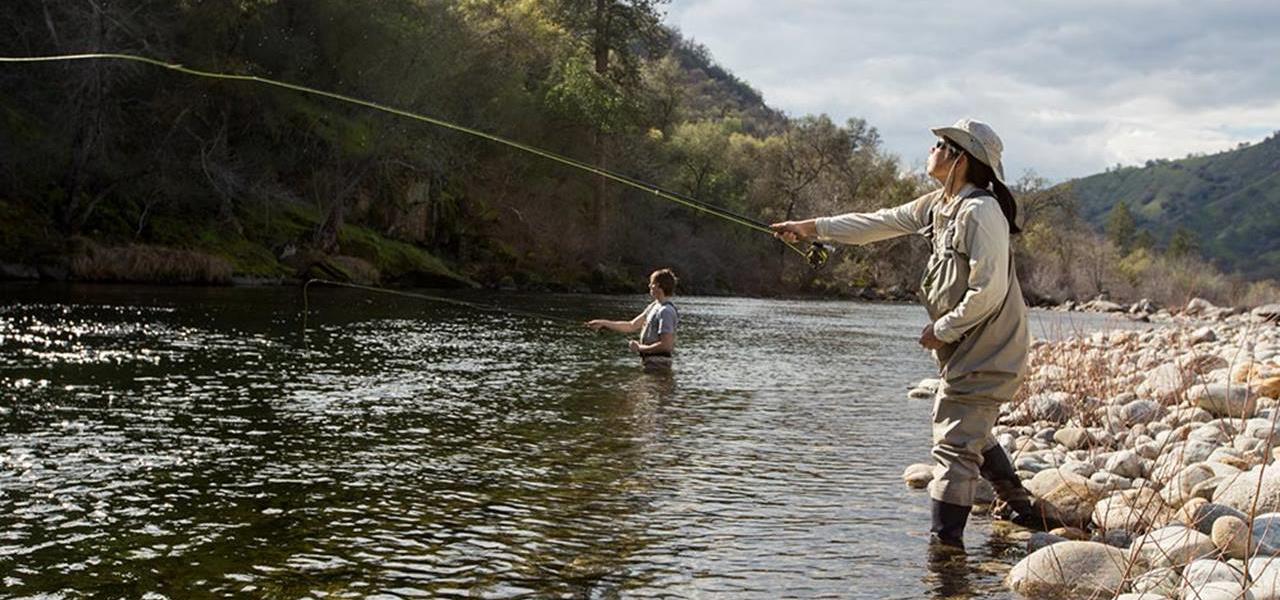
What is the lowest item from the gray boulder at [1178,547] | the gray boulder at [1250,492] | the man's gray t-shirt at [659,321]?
the gray boulder at [1178,547]

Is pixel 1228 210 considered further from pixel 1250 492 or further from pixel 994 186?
pixel 994 186

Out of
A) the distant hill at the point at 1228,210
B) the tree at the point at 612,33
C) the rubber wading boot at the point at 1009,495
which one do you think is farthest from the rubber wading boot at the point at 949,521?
the distant hill at the point at 1228,210

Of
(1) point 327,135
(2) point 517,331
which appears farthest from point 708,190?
(2) point 517,331

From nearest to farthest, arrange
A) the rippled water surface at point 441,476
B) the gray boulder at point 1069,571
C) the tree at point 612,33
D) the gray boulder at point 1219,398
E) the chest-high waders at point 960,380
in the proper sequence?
the gray boulder at point 1069,571 < the rippled water surface at point 441,476 < the chest-high waders at point 960,380 < the gray boulder at point 1219,398 < the tree at point 612,33

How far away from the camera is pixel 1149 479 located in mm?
6148

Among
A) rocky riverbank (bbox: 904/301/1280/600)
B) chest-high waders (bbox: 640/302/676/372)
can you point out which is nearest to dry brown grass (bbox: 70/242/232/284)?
chest-high waders (bbox: 640/302/676/372)

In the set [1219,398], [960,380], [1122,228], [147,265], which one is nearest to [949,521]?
[960,380]

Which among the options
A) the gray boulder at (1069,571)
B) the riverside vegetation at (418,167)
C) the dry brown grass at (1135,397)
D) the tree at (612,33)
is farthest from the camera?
the tree at (612,33)

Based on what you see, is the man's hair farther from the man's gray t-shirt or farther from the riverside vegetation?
the riverside vegetation

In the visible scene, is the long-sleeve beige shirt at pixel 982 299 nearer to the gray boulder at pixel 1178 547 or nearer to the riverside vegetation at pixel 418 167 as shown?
the gray boulder at pixel 1178 547

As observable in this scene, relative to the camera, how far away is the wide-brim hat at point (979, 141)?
233 inches

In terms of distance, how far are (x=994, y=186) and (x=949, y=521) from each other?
195cm

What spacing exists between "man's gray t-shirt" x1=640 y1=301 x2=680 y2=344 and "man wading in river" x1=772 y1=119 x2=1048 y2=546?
28.6 feet

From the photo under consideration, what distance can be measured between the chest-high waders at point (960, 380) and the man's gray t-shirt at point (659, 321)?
869 centimetres
